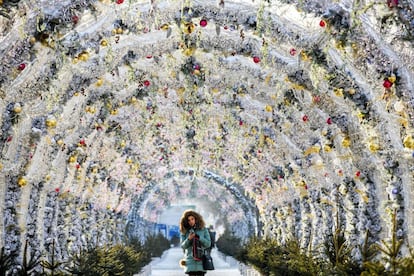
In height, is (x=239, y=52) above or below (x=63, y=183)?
above

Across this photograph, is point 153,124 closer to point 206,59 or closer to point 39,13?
point 206,59

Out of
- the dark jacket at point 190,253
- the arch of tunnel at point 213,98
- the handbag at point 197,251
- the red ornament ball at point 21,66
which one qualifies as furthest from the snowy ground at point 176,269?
the red ornament ball at point 21,66

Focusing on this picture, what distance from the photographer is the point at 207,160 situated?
21.1m

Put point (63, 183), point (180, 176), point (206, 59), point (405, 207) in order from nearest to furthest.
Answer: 1. point (405, 207)
2. point (206, 59)
3. point (63, 183)
4. point (180, 176)

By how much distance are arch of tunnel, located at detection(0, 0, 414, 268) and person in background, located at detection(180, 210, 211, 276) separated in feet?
6.52

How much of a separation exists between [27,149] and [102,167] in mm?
6208

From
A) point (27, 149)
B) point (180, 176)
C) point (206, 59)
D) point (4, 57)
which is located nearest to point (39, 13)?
point (4, 57)

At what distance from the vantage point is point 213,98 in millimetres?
14555

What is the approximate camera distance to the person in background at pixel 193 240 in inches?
456

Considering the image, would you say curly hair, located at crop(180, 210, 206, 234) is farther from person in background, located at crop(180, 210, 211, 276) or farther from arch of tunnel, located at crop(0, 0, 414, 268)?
arch of tunnel, located at crop(0, 0, 414, 268)

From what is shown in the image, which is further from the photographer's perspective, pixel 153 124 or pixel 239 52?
pixel 153 124

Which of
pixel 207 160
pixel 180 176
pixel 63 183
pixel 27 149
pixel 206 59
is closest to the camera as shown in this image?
pixel 27 149

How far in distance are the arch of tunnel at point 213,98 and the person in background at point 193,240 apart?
199 centimetres

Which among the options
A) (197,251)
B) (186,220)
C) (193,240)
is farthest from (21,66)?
(197,251)
